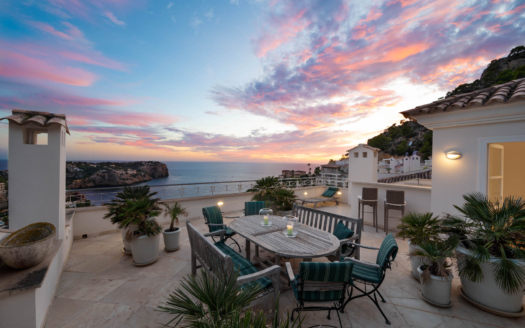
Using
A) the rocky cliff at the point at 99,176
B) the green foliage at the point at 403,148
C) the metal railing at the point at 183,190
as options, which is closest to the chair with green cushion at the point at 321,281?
the metal railing at the point at 183,190

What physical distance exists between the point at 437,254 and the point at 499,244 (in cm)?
65

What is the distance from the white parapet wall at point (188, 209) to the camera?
192 inches

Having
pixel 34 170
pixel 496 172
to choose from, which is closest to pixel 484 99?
pixel 496 172

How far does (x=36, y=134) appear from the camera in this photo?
3.01 meters

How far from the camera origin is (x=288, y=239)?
Answer: 110 inches

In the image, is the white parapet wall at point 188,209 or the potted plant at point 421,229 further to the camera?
the white parapet wall at point 188,209

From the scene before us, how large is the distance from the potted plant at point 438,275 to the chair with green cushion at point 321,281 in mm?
1315

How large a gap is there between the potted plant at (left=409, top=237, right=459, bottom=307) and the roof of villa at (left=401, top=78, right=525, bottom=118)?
2.24 meters

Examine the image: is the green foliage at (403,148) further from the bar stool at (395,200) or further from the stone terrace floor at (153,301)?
the stone terrace floor at (153,301)

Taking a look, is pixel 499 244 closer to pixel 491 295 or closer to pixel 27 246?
pixel 491 295

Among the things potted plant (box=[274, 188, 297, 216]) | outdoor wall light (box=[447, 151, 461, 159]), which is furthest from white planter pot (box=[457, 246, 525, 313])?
potted plant (box=[274, 188, 297, 216])

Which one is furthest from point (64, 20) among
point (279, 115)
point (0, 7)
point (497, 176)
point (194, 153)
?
point (194, 153)

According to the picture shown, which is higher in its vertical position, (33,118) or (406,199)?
(33,118)

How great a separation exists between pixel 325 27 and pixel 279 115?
15.9 feet
